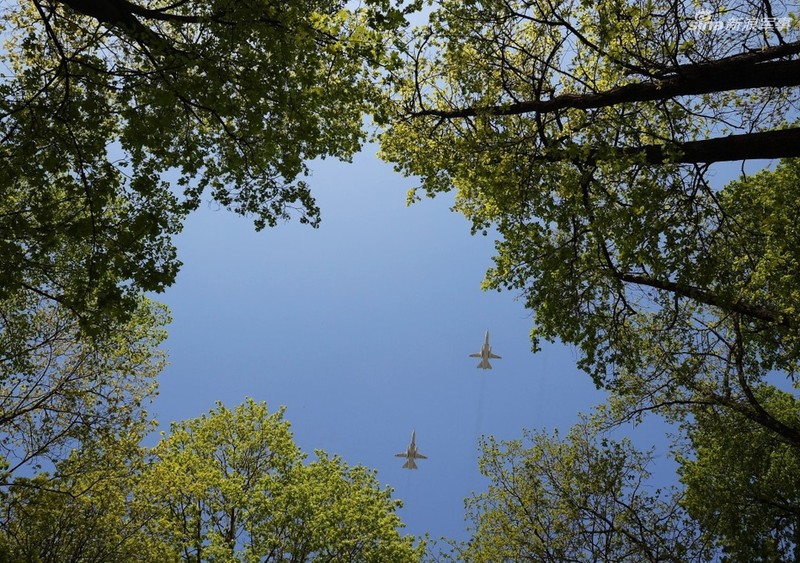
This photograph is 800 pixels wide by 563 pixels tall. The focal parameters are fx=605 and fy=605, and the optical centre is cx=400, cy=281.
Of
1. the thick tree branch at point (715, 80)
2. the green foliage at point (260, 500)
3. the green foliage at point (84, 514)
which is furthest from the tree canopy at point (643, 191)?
the green foliage at point (84, 514)

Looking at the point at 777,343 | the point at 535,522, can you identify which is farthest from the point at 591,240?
the point at 535,522

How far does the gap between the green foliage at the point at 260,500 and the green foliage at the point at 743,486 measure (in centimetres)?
937

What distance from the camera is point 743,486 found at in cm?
1655

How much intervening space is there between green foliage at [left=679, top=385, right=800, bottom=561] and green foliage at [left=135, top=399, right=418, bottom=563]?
9.37 meters

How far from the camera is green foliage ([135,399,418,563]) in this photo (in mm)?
19109

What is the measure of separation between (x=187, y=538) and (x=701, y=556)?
15.4m

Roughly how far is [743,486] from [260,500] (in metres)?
14.6

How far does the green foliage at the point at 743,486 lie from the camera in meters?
15.9

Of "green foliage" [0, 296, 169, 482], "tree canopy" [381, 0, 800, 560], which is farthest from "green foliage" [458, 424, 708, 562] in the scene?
"green foliage" [0, 296, 169, 482]

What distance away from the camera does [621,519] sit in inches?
742

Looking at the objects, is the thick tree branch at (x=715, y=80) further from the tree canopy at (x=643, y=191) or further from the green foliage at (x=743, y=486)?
the green foliage at (x=743, y=486)

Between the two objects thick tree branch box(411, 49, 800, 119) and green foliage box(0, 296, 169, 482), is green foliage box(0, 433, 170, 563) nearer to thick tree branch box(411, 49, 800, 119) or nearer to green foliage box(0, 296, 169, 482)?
green foliage box(0, 296, 169, 482)

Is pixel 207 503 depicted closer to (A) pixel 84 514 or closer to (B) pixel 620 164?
(A) pixel 84 514

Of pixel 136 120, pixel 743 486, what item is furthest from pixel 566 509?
pixel 136 120
